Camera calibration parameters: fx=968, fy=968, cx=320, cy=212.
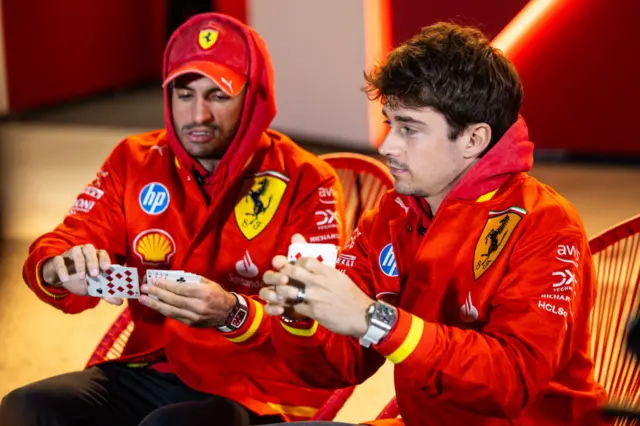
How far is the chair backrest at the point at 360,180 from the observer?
9.98 ft

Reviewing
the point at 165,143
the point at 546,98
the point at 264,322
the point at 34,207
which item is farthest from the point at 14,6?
the point at 264,322

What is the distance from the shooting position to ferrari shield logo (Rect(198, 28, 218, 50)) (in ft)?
8.65

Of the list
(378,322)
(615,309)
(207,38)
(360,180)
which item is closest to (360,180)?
(360,180)

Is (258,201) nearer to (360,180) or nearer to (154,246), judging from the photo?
(154,246)

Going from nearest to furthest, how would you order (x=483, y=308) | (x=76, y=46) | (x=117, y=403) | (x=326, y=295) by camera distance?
(x=326, y=295) < (x=483, y=308) < (x=117, y=403) < (x=76, y=46)

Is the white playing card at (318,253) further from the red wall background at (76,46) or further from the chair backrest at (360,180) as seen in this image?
the red wall background at (76,46)

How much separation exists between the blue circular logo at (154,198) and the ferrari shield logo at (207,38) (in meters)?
0.40

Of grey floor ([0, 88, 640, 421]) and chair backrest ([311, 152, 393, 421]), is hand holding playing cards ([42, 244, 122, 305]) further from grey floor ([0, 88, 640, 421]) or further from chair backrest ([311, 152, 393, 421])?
grey floor ([0, 88, 640, 421])

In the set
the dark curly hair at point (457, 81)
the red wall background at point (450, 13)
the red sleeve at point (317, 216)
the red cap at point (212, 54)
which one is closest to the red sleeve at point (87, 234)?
the red cap at point (212, 54)

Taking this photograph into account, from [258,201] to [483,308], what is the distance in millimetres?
804

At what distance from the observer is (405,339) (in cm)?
175

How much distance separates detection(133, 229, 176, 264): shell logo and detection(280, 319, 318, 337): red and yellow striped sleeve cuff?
72cm

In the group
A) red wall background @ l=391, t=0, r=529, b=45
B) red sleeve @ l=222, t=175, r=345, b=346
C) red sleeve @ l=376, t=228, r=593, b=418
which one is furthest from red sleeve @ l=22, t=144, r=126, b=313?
red wall background @ l=391, t=0, r=529, b=45

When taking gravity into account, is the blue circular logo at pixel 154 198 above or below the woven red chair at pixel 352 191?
above
